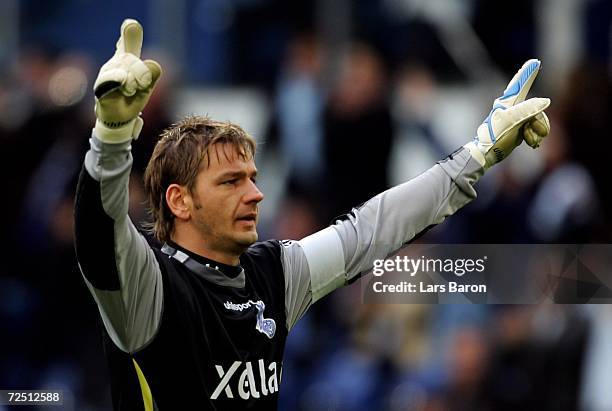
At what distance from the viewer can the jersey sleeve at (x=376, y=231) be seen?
4.52 meters

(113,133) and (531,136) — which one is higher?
(531,136)

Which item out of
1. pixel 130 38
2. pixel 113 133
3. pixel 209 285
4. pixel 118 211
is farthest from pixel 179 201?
pixel 130 38

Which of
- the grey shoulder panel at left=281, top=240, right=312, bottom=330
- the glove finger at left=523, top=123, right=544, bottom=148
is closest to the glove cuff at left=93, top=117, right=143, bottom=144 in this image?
the grey shoulder panel at left=281, top=240, right=312, bottom=330

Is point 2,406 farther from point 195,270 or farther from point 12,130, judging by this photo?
point 12,130

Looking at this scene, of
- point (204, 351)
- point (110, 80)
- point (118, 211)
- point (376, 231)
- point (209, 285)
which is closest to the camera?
point (110, 80)

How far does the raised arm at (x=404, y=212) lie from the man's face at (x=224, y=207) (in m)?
0.36

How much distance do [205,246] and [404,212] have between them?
0.79 m

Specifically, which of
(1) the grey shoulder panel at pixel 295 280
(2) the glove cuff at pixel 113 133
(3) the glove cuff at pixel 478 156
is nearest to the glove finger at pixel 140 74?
(2) the glove cuff at pixel 113 133

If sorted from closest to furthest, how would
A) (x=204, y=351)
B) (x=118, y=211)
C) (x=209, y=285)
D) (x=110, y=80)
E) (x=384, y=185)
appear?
(x=110, y=80) < (x=118, y=211) < (x=204, y=351) < (x=209, y=285) < (x=384, y=185)

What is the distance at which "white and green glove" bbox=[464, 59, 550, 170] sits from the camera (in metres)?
4.57

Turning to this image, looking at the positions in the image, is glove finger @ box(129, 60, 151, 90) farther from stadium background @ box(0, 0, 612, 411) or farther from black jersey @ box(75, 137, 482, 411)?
stadium background @ box(0, 0, 612, 411)

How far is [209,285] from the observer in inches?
162

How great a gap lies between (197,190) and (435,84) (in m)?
4.75

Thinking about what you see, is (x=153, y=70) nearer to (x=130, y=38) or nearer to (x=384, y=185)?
(x=130, y=38)
